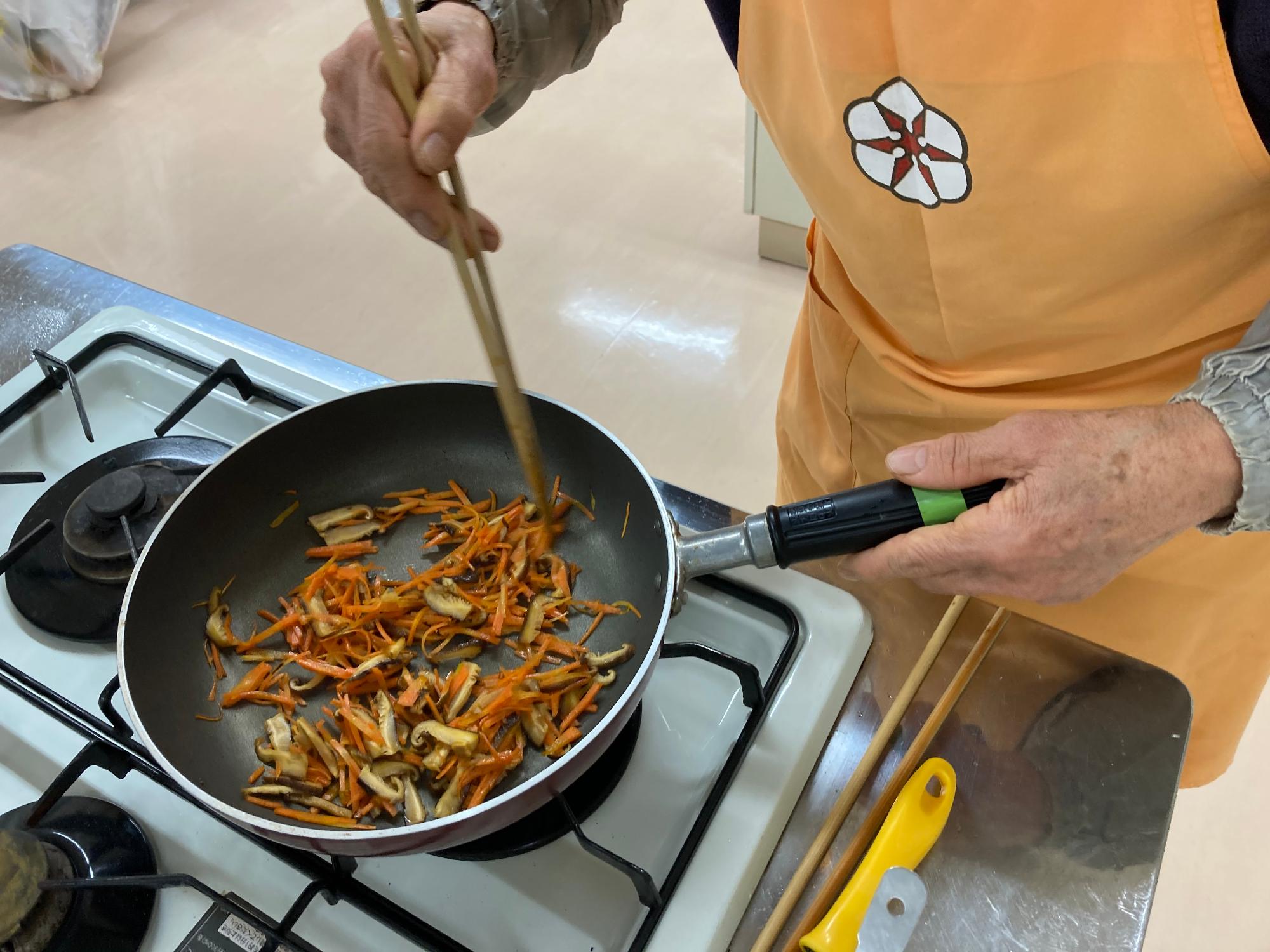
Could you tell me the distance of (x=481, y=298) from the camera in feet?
2.24

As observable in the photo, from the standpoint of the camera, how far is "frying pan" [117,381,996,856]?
56 cm

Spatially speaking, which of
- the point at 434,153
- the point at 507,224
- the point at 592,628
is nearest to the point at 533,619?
the point at 592,628

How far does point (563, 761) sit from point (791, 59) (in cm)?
51

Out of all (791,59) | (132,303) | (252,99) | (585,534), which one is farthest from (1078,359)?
(252,99)

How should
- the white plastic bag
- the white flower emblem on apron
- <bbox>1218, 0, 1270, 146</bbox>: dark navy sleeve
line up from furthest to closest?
1. the white plastic bag
2. the white flower emblem on apron
3. <bbox>1218, 0, 1270, 146</bbox>: dark navy sleeve

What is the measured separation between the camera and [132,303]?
1.01 metres

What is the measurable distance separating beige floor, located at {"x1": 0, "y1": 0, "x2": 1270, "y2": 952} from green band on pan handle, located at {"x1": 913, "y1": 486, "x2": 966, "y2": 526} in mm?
1117

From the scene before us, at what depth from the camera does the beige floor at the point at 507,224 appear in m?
1.93

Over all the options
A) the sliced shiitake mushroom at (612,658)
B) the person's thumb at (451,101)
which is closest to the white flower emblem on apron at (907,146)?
the person's thumb at (451,101)

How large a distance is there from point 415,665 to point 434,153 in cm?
38

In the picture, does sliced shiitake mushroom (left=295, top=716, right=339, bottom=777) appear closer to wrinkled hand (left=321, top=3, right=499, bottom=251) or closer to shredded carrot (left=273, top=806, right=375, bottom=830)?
shredded carrot (left=273, top=806, right=375, bottom=830)

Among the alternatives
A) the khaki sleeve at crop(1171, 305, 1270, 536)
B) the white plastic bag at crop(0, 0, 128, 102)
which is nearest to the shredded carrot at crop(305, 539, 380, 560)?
the khaki sleeve at crop(1171, 305, 1270, 536)

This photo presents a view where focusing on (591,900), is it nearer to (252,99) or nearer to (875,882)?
(875,882)

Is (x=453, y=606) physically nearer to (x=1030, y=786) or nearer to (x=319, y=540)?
(x=319, y=540)
